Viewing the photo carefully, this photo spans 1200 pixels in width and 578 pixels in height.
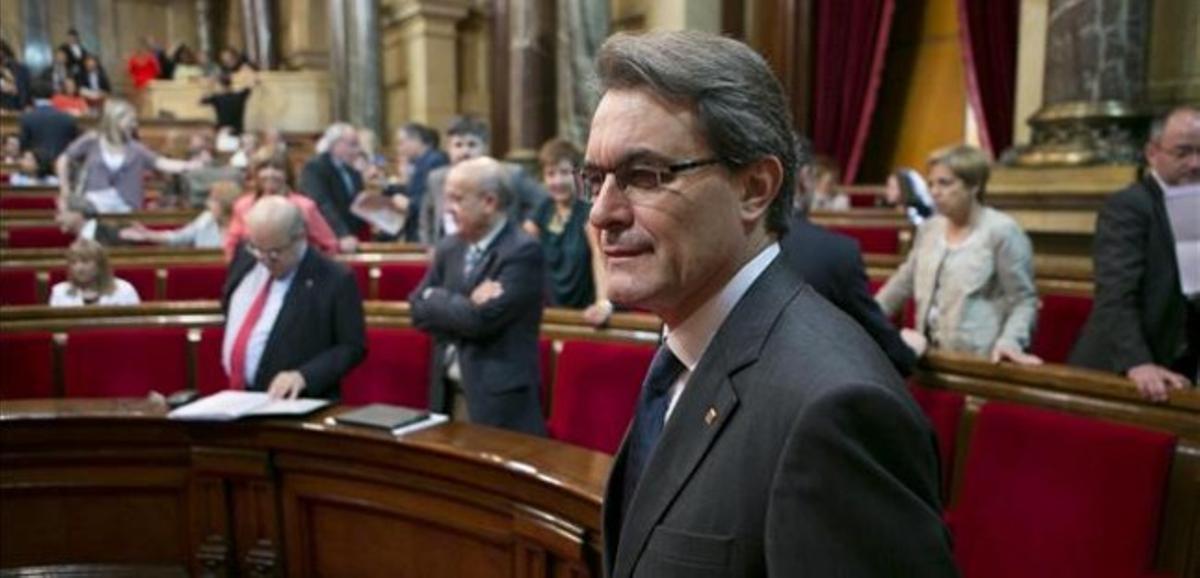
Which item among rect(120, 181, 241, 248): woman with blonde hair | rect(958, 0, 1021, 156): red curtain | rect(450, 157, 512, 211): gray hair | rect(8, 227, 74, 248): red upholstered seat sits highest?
rect(958, 0, 1021, 156): red curtain

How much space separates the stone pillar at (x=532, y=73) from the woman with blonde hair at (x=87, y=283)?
4.23 metres

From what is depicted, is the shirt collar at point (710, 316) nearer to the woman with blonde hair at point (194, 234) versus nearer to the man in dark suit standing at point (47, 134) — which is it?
the woman with blonde hair at point (194, 234)

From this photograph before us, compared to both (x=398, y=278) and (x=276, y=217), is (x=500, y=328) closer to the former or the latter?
(x=276, y=217)

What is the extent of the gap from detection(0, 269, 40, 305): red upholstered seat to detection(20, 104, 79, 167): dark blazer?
5.24 m

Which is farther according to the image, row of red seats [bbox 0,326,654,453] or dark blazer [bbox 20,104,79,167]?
dark blazer [bbox 20,104,79,167]

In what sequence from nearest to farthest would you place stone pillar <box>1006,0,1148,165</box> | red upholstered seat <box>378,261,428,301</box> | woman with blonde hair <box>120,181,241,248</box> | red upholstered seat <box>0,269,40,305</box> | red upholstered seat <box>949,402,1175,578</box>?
red upholstered seat <box>949,402,1175,578</box>
stone pillar <box>1006,0,1148,165</box>
red upholstered seat <box>0,269,40,305</box>
red upholstered seat <box>378,261,428,301</box>
woman with blonde hair <box>120,181,241,248</box>

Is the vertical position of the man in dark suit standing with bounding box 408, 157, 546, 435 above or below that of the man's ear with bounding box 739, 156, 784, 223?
below

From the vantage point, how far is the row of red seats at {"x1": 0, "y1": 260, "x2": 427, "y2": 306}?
491 cm

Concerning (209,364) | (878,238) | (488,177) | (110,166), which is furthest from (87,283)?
(878,238)

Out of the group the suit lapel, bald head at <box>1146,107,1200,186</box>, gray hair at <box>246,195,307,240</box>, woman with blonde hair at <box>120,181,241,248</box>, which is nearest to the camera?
the suit lapel

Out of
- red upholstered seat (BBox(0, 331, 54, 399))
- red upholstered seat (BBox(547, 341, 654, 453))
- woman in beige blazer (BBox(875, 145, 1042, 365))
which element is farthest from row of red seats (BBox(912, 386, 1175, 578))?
red upholstered seat (BBox(0, 331, 54, 399))

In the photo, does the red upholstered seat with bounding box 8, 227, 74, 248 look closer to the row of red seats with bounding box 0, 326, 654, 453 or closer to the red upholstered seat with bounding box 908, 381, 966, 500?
the row of red seats with bounding box 0, 326, 654, 453

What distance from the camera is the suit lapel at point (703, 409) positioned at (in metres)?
0.93

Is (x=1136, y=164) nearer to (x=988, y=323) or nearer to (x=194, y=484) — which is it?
(x=988, y=323)
